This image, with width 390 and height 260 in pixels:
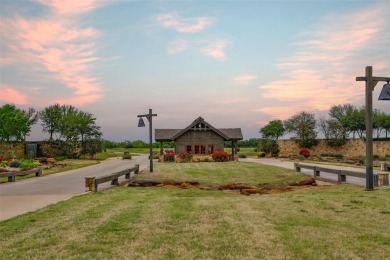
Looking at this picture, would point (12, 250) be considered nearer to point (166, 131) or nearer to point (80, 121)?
point (166, 131)

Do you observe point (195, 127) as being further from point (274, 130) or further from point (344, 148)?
point (274, 130)

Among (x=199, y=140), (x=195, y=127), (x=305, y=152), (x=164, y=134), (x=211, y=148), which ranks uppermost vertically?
(x=195, y=127)

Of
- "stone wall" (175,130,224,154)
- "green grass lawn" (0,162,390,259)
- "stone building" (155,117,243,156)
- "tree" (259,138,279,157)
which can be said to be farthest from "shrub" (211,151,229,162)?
"green grass lawn" (0,162,390,259)

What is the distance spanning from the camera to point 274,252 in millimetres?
6805

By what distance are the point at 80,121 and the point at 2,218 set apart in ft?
182

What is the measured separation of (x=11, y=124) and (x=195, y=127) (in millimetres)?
36326

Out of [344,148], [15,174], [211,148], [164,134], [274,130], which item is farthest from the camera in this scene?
[274,130]

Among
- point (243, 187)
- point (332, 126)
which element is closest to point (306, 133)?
point (332, 126)

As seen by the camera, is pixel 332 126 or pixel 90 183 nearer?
pixel 90 183

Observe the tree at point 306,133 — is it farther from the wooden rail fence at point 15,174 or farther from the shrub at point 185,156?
the wooden rail fence at point 15,174

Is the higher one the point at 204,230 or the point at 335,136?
the point at 335,136

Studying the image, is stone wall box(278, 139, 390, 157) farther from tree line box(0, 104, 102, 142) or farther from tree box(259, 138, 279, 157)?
tree line box(0, 104, 102, 142)

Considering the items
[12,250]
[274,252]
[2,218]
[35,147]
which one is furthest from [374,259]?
[35,147]

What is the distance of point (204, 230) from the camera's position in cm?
841
